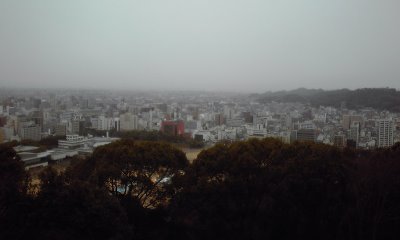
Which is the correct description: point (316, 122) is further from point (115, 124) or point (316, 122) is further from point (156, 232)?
point (156, 232)

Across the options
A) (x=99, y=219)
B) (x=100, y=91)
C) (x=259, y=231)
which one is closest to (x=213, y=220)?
(x=259, y=231)

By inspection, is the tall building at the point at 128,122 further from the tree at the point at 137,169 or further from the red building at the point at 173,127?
the tree at the point at 137,169

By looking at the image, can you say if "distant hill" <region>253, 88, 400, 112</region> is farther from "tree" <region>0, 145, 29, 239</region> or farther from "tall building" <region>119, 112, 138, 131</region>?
"tree" <region>0, 145, 29, 239</region>

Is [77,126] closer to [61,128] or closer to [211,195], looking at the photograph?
[61,128]

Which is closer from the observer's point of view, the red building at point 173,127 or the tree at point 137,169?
the tree at point 137,169

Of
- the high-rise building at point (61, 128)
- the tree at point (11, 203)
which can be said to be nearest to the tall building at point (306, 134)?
the high-rise building at point (61, 128)

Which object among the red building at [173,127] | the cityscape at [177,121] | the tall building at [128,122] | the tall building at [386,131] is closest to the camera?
the tall building at [386,131]

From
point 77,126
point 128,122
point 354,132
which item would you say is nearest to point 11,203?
point 354,132
